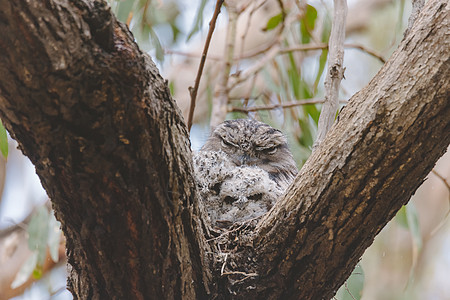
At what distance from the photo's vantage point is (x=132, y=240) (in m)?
1.47

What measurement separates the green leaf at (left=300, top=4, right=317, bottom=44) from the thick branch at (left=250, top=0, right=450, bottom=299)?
220 cm

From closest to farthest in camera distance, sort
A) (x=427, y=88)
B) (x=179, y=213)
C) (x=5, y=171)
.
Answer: (x=427, y=88)
(x=179, y=213)
(x=5, y=171)

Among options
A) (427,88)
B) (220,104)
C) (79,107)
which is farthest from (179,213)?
(220,104)

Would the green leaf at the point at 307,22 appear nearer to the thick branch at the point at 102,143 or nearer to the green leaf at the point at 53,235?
the green leaf at the point at 53,235

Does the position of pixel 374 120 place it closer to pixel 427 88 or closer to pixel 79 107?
pixel 427 88

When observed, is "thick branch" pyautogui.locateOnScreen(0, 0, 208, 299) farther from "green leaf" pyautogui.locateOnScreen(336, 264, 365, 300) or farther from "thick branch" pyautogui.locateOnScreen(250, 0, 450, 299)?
"green leaf" pyautogui.locateOnScreen(336, 264, 365, 300)

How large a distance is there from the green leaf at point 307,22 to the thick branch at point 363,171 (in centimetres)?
220

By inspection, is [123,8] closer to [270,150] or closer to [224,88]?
[224,88]

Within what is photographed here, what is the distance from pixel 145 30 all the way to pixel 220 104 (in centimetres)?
62

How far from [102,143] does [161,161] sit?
0.59ft

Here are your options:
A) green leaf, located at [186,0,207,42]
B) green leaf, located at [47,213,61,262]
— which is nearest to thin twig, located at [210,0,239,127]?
green leaf, located at [186,0,207,42]

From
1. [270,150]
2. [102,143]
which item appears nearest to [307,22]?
[270,150]

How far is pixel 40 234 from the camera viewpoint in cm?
316

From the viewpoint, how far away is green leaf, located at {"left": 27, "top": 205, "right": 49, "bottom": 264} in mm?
3102
